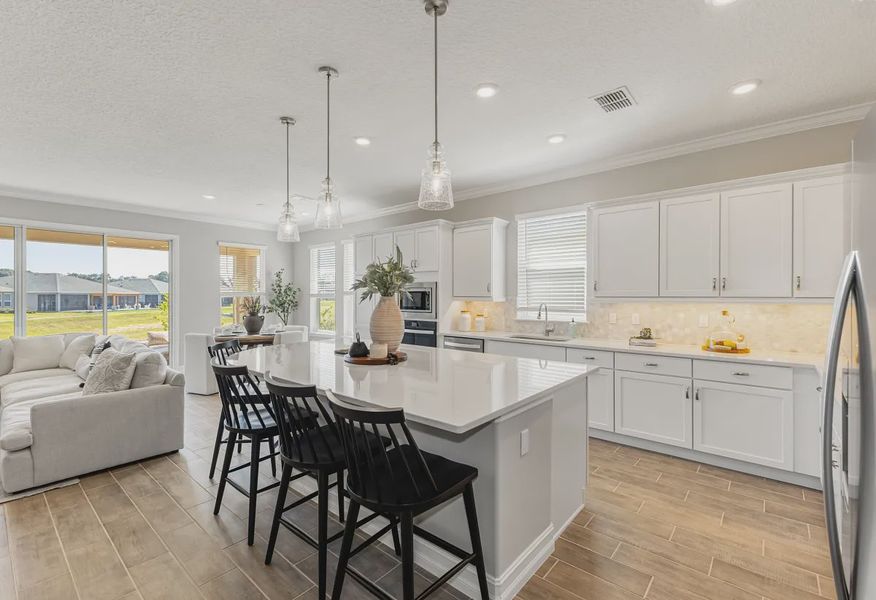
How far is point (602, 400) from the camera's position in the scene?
12.5ft

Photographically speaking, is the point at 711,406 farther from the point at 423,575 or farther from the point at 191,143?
the point at 191,143

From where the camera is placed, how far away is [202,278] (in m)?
7.07

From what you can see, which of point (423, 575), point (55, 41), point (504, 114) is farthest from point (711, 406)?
point (55, 41)

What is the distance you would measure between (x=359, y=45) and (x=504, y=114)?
1315mm

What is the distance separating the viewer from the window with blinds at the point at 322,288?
25.2ft

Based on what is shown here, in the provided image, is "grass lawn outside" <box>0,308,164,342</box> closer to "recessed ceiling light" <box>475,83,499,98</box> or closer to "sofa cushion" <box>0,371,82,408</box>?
"sofa cushion" <box>0,371,82,408</box>

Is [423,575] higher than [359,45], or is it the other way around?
[359,45]

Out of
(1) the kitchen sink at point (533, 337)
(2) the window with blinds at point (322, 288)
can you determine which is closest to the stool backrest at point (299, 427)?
(1) the kitchen sink at point (533, 337)

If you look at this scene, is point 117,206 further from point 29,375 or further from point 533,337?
point 533,337

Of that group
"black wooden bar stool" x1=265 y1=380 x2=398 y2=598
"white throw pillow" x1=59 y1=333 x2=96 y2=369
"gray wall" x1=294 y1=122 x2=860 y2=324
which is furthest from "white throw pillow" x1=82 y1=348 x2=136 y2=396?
"gray wall" x1=294 y1=122 x2=860 y2=324

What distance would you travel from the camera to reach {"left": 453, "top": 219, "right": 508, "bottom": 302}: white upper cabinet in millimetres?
→ 4859

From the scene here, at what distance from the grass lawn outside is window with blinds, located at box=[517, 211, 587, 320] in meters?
5.96

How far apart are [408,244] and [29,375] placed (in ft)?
15.0

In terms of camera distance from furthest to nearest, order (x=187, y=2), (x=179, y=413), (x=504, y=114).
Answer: (x=179, y=413) < (x=504, y=114) < (x=187, y=2)
